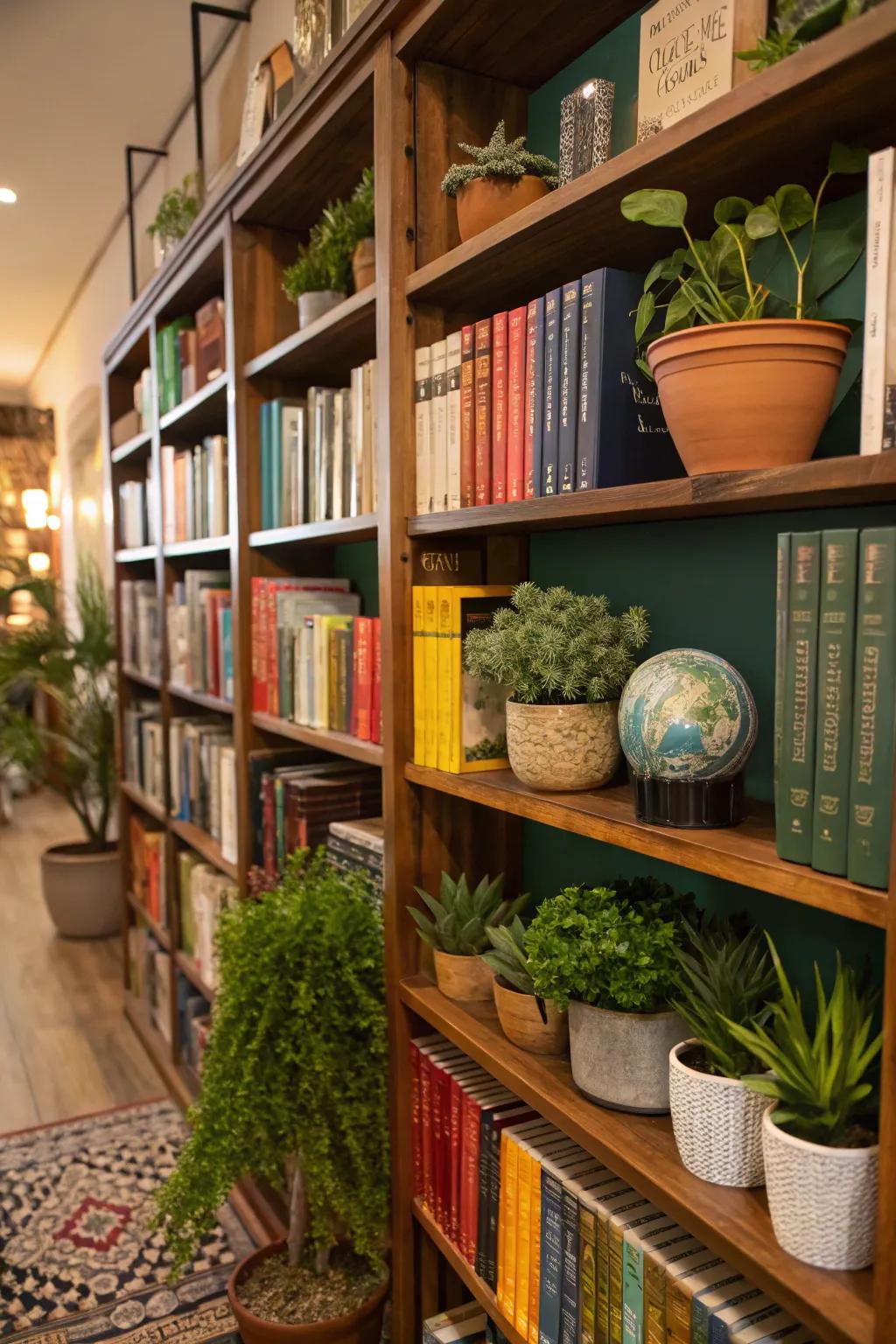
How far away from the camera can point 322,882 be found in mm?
1666

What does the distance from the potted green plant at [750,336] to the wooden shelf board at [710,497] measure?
0.03 meters

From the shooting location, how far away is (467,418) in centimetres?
136

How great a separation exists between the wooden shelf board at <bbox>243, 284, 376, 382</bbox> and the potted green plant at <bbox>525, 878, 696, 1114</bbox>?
99cm

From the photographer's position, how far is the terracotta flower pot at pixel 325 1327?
157 centimetres

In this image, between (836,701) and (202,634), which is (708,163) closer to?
(836,701)

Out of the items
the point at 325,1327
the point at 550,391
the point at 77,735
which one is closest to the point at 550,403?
the point at 550,391

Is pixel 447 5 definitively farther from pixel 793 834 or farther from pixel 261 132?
pixel 793 834

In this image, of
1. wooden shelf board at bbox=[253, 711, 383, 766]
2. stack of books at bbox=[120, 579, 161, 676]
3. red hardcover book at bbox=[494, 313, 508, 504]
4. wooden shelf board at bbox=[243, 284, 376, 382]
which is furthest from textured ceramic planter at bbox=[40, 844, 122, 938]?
red hardcover book at bbox=[494, 313, 508, 504]

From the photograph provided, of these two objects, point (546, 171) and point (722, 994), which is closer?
point (722, 994)

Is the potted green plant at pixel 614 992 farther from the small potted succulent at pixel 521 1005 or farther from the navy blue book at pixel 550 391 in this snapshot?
the navy blue book at pixel 550 391

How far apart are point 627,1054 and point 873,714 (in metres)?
0.50

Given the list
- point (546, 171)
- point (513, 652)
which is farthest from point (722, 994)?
point (546, 171)

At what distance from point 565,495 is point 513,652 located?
0.66ft

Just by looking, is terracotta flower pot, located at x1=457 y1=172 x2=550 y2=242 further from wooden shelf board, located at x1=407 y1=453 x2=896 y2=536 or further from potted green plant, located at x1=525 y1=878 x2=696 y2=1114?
potted green plant, located at x1=525 y1=878 x2=696 y2=1114
